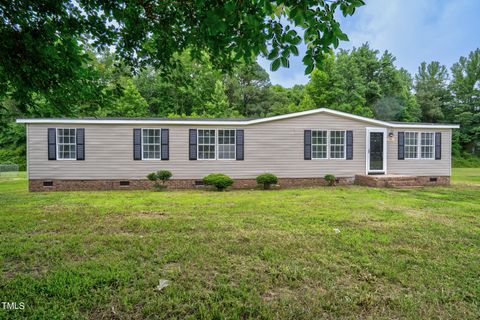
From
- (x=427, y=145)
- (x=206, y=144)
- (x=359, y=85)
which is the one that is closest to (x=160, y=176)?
(x=206, y=144)

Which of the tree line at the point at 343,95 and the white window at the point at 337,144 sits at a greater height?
the tree line at the point at 343,95

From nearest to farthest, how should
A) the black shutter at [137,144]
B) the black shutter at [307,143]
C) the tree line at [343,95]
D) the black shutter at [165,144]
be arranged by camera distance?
1. the black shutter at [137,144]
2. the black shutter at [165,144]
3. the black shutter at [307,143]
4. the tree line at [343,95]

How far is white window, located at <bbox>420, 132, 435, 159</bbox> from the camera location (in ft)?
37.4

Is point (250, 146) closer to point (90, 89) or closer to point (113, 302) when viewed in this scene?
point (90, 89)

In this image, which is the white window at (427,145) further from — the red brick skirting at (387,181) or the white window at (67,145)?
the white window at (67,145)

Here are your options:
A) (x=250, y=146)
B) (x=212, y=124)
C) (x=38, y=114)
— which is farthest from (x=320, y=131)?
(x=38, y=114)

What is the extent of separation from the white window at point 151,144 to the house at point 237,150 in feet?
0.12

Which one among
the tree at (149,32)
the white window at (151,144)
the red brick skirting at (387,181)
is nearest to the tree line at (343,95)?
the white window at (151,144)

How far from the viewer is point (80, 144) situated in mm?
9641

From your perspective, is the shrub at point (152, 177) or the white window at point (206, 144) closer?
the shrub at point (152, 177)

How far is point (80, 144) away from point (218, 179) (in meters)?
5.35

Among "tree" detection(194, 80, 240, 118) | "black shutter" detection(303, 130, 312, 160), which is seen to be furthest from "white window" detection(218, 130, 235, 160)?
"tree" detection(194, 80, 240, 118)

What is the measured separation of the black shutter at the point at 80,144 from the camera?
9602mm

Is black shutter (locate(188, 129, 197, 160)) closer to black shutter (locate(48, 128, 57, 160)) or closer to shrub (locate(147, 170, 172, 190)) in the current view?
shrub (locate(147, 170, 172, 190))
